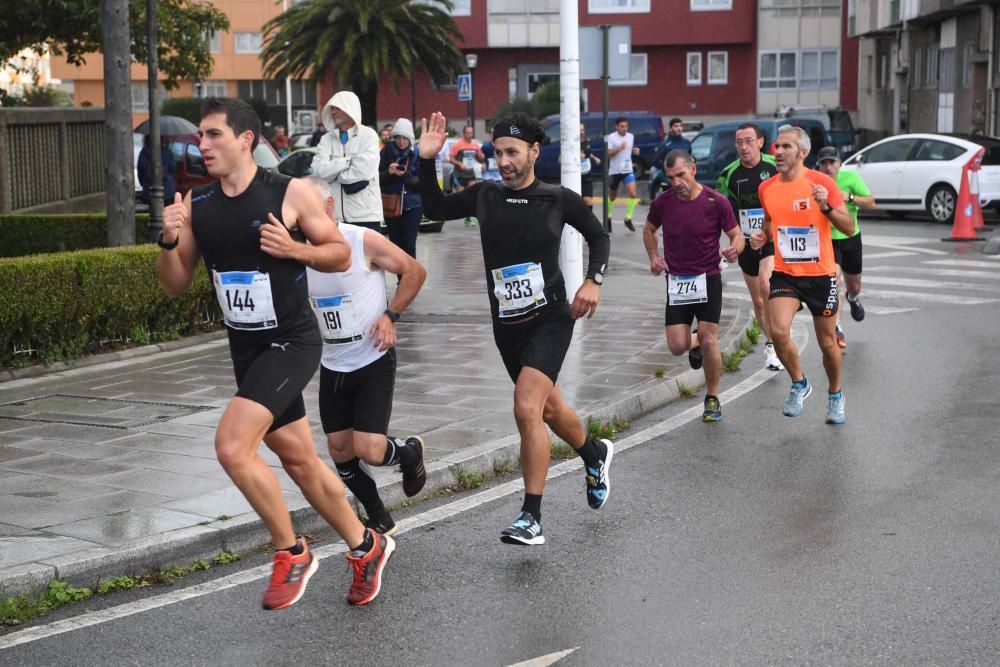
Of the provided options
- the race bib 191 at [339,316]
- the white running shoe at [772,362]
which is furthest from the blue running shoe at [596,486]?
the white running shoe at [772,362]

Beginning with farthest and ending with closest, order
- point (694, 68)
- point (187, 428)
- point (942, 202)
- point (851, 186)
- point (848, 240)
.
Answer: point (694, 68) → point (942, 202) → point (848, 240) → point (851, 186) → point (187, 428)

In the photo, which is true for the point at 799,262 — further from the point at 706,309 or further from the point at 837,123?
the point at 837,123

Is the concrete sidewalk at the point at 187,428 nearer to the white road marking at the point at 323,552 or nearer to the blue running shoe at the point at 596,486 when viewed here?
the white road marking at the point at 323,552

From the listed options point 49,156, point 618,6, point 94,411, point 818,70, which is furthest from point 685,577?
point 818,70

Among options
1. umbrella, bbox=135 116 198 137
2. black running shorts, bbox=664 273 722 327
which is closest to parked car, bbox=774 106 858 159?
umbrella, bbox=135 116 198 137

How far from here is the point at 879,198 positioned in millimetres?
25172

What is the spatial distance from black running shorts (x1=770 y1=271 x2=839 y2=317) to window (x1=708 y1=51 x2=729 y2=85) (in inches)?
1906

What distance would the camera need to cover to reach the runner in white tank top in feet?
19.6

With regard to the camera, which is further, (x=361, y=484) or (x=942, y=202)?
(x=942, y=202)

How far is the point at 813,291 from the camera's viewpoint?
355 inches

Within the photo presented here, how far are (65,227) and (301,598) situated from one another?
1085cm

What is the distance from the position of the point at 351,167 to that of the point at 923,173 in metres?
15.2

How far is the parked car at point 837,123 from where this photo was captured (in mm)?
39188

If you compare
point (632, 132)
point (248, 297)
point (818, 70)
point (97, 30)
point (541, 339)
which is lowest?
point (541, 339)
